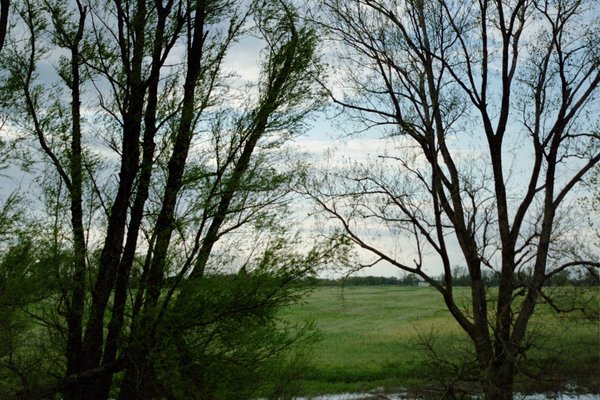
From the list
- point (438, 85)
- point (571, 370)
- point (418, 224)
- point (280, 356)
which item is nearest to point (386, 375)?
point (571, 370)

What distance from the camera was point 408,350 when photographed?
20625 millimetres

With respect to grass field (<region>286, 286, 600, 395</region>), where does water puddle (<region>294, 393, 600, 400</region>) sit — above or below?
below

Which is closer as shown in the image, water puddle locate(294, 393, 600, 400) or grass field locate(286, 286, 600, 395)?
grass field locate(286, 286, 600, 395)

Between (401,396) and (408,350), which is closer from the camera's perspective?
(401,396)

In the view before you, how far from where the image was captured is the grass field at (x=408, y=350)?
12813mm

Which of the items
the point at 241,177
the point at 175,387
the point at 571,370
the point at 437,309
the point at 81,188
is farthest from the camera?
the point at 437,309

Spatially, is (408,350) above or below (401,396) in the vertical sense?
above

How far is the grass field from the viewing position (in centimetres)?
1281

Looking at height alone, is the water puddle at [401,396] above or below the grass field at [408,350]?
below

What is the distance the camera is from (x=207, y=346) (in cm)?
581

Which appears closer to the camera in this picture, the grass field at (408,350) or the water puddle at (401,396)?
the grass field at (408,350)

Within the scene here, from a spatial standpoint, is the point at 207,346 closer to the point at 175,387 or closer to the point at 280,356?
the point at 175,387

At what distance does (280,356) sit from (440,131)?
293 inches

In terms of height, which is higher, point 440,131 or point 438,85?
point 438,85
